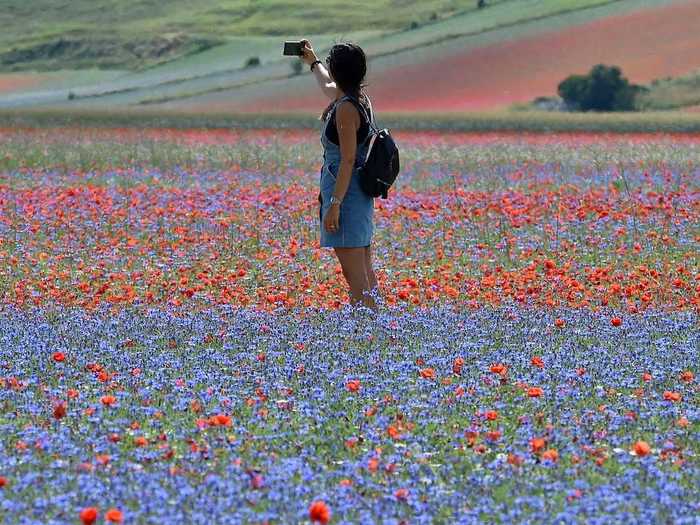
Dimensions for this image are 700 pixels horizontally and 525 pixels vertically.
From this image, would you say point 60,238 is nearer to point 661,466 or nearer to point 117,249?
point 117,249

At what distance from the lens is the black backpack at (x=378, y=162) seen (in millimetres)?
8359

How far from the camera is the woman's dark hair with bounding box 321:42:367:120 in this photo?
823 cm

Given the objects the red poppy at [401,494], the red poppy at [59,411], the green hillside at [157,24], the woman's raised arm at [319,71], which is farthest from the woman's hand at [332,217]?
the green hillside at [157,24]

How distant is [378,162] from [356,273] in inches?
28.7

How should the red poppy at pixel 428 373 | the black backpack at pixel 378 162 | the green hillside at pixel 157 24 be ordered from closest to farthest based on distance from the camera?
the red poppy at pixel 428 373, the black backpack at pixel 378 162, the green hillside at pixel 157 24

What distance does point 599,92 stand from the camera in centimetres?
5103

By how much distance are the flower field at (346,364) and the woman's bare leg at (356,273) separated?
186 mm

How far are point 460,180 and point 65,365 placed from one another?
11.5 meters

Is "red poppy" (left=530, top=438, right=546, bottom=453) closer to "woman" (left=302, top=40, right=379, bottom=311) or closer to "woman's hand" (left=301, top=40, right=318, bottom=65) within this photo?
"woman" (left=302, top=40, right=379, bottom=311)

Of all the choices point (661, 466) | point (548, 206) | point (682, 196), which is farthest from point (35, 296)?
point (682, 196)

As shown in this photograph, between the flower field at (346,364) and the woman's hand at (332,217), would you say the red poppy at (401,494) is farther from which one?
the woman's hand at (332,217)

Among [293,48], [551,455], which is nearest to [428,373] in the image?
[551,455]

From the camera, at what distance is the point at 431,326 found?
8.16 metres

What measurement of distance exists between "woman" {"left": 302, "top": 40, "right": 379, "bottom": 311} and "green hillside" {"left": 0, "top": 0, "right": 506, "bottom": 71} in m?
94.2
